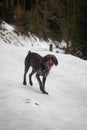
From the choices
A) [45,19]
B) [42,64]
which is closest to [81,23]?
A: [42,64]

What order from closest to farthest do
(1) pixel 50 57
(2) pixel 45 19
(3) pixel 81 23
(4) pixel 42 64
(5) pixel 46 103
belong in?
1. (5) pixel 46 103
2. (1) pixel 50 57
3. (4) pixel 42 64
4. (3) pixel 81 23
5. (2) pixel 45 19

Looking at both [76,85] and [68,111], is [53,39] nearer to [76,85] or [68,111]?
[76,85]

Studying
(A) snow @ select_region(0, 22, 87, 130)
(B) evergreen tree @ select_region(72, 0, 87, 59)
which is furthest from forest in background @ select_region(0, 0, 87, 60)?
(A) snow @ select_region(0, 22, 87, 130)

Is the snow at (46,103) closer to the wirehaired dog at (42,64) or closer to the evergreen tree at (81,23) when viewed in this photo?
the wirehaired dog at (42,64)

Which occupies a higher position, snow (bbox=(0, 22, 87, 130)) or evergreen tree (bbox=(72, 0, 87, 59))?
evergreen tree (bbox=(72, 0, 87, 59))

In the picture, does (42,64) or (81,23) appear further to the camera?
(81,23)

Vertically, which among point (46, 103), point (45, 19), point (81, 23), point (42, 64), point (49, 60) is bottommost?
point (46, 103)

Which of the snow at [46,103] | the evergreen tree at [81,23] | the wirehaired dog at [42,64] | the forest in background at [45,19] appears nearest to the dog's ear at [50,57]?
the wirehaired dog at [42,64]

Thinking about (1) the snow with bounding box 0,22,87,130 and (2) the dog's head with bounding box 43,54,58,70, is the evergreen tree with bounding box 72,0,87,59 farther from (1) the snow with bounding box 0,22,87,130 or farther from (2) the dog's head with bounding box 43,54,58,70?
(2) the dog's head with bounding box 43,54,58,70

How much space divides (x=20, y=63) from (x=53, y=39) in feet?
82.7

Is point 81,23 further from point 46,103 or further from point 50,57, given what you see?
point 46,103

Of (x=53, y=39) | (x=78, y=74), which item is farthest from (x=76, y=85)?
(x=53, y=39)

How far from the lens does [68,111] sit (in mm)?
7859

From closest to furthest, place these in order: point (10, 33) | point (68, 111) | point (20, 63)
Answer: point (68, 111) → point (20, 63) → point (10, 33)
